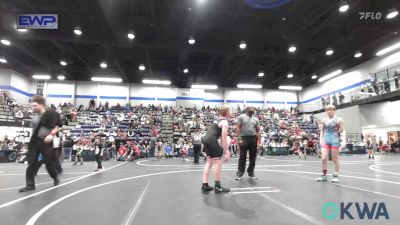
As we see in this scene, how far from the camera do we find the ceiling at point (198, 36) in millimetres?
12891

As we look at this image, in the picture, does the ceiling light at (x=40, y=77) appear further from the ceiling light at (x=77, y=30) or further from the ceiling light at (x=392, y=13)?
the ceiling light at (x=392, y=13)

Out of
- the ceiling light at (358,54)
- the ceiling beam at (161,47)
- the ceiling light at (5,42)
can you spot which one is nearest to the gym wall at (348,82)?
the ceiling light at (358,54)

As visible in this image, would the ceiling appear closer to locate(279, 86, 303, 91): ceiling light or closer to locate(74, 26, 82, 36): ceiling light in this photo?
locate(74, 26, 82, 36): ceiling light

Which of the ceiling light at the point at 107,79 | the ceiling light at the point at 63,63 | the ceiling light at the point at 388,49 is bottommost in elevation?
the ceiling light at the point at 63,63

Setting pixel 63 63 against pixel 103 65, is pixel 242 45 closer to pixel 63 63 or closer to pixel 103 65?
pixel 103 65

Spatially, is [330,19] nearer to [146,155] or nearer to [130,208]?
[146,155]

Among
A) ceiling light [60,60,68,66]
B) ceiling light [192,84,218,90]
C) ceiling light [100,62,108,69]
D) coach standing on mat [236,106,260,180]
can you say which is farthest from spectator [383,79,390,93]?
ceiling light [60,60,68,66]

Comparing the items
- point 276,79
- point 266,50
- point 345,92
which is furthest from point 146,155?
point 345,92

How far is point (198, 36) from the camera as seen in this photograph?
16531 millimetres

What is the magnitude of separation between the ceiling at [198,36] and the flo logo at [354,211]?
10.9 meters

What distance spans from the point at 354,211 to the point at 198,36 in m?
14.8

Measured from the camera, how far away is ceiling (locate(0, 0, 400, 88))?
12891mm

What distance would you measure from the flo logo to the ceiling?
10.9 meters

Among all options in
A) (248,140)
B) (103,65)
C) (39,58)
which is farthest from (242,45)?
(39,58)
